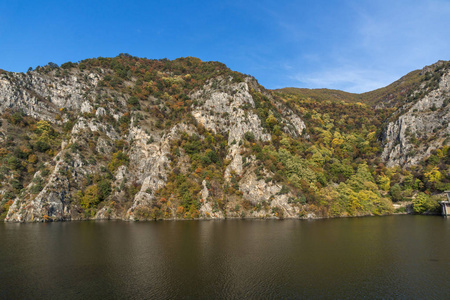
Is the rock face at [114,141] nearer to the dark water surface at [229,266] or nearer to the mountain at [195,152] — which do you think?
the mountain at [195,152]

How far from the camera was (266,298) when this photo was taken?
930 inches

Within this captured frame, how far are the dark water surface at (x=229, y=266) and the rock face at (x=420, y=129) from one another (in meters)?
74.1

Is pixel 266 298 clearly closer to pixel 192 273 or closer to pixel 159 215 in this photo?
pixel 192 273

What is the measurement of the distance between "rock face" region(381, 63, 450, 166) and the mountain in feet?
1.97

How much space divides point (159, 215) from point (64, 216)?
3439cm

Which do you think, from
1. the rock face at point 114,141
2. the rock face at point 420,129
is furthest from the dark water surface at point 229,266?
the rock face at point 420,129

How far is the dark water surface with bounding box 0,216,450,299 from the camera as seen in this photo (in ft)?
82.1

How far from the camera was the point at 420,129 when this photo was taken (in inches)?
4638

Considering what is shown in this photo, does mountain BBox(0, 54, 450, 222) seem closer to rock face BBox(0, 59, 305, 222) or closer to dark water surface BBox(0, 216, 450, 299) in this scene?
rock face BBox(0, 59, 305, 222)

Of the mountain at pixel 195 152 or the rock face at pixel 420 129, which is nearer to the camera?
the mountain at pixel 195 152

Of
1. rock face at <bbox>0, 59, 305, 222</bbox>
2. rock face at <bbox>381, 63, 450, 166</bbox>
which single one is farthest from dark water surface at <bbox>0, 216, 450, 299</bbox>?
rock face at <bbox>381, 63, 450, 166</bbox>

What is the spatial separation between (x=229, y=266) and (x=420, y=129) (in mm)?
A: 133759

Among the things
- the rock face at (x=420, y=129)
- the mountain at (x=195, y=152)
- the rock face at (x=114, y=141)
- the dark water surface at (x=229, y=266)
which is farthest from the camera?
the rock face at (x=420, y=129)

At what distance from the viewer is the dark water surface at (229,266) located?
25031 mm
